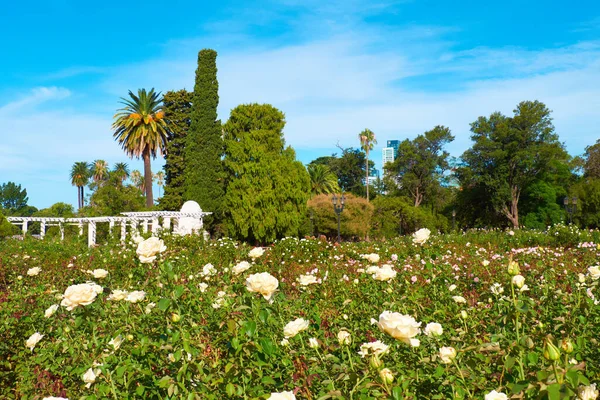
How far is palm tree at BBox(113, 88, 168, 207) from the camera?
35344 mm

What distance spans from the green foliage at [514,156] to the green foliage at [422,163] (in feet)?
22.3

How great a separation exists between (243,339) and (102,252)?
29.8ft

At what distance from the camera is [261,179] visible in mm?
29750

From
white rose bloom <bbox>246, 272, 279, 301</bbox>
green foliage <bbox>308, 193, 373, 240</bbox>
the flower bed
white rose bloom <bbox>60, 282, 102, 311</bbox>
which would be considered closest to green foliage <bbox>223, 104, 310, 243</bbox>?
green foliage <bbox>308, 193, 373, 240</bbox>

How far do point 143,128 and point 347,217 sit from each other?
624 inches

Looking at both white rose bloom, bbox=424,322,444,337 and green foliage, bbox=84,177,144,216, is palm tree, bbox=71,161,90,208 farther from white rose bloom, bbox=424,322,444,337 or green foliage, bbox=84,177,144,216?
white rose bloom, bbox=424,322,444,337

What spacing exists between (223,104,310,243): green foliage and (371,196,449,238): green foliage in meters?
8.84

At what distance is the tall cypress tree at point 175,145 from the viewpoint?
107 ft

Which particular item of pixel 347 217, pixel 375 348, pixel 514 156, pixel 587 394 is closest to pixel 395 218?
pixel 347 217

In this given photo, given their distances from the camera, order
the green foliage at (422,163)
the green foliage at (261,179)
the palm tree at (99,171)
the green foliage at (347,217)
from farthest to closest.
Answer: the palm tree at (99,171)
the green foliage at (422,163)
the green foliage at (347,217)
the green foliage at (261,179)

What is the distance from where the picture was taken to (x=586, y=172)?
42.2 meters

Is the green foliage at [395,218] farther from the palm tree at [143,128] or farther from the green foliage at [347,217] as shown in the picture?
the palm tree at [143,128]

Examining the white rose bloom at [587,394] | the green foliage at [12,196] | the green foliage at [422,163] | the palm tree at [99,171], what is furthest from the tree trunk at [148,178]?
the green foliage at [12,196]

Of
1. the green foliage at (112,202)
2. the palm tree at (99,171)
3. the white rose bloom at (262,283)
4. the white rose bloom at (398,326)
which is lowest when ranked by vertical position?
the white rose bloom at (398,326)
